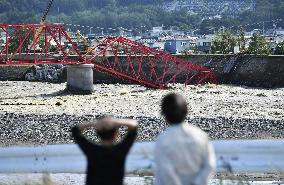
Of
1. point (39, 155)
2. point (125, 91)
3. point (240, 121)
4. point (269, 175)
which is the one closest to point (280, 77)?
point (125, 91)

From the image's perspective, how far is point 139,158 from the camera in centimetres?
678

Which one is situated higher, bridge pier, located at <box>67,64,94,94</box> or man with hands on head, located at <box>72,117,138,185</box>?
man with hands on head, located at <box>72,117,138,185</box>

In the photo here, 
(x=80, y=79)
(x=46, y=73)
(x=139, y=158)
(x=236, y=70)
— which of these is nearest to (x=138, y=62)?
(x=46, y=73)

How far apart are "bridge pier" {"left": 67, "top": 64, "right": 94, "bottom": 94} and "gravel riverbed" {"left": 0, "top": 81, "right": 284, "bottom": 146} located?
1.64 feet

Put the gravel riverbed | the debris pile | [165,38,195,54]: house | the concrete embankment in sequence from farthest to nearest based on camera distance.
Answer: [165,38,195,54]: house
the debris pile
the concrete embankment
the gravel riverbed

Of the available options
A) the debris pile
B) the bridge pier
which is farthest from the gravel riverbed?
the debris pile

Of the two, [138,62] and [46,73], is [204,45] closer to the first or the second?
[138,62]

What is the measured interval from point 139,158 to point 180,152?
2.25 metres

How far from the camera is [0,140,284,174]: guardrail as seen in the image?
689 centimetres

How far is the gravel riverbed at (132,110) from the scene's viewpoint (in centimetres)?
1838

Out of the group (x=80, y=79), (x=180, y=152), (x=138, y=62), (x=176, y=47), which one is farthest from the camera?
(x=176, y=47)

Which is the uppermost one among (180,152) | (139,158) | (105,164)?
(180,152)

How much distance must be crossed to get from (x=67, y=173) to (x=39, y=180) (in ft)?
3.33

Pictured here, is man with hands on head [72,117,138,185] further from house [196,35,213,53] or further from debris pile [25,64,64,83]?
house [196,35,213,53]
